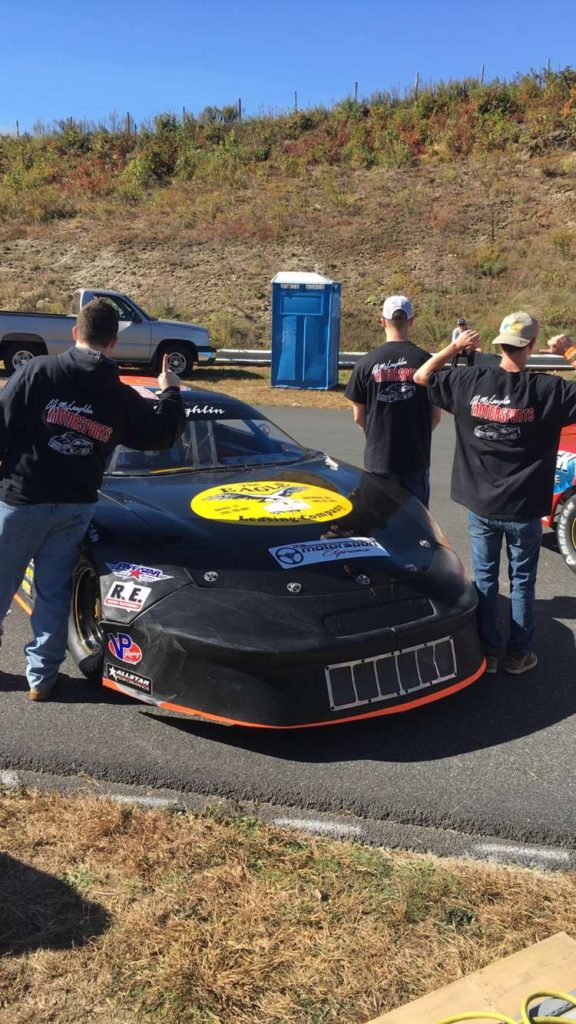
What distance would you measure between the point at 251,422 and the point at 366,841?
2.97 metres

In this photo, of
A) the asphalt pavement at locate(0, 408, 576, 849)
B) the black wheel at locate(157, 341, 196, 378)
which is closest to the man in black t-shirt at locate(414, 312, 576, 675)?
the asphalt pavement at locate(0, 408, 576, 849)

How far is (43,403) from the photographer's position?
3760 millimetres

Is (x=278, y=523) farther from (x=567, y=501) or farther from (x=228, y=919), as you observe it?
(x=567, y=501)

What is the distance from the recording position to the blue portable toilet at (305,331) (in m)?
18.2

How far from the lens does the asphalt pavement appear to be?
327 centimetres

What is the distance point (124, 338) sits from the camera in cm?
1820

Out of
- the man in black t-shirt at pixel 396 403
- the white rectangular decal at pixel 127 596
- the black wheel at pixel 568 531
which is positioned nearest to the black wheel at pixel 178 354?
the black wheel at pixel 568 531

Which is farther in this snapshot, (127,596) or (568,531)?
(568,531)

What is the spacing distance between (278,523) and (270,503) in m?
0.25

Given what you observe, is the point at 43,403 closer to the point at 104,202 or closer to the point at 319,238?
the point at 319,238

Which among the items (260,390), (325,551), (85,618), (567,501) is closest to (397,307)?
(325,551)

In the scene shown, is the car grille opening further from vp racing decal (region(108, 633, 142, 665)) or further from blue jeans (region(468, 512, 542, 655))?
vp racing decal (region(108, 633, 142, 665))

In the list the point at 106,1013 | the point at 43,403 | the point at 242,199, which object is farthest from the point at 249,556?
the point at 242,199

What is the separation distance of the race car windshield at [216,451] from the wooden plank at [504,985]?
10.4ft
